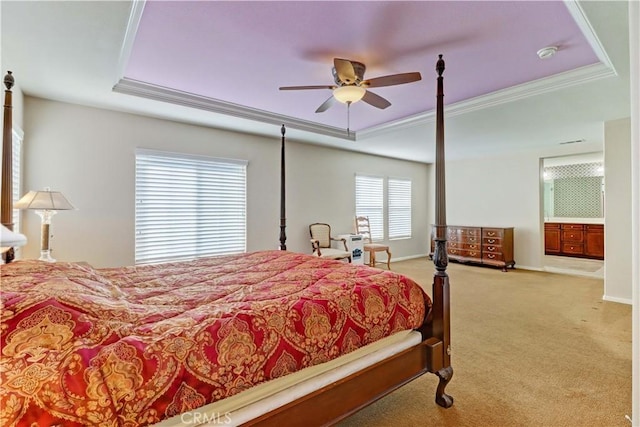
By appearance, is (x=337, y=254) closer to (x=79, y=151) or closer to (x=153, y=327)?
(x=79, y=151)

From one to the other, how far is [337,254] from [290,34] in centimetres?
356

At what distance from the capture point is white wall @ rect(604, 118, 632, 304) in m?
4.13

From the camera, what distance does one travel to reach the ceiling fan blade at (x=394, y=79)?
2471mm

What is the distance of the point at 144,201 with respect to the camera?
4039mm

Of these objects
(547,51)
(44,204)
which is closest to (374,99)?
(547,51)

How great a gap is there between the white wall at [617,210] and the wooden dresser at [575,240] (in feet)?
12.8

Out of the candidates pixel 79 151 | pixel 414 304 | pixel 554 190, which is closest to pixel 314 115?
pixel 79 151

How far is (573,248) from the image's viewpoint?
305 inches

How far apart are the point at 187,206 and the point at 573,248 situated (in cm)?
903

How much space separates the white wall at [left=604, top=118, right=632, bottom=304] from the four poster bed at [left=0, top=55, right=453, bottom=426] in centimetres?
375

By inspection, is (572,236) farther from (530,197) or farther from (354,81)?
(354,81)

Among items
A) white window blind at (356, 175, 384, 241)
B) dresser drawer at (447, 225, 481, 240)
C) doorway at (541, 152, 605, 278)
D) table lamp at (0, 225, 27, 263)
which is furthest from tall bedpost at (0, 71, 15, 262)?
doorway at (541, 152, 605, 278)

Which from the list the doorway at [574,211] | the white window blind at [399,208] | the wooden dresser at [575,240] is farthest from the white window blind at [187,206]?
the wooden dresser at [575,240]

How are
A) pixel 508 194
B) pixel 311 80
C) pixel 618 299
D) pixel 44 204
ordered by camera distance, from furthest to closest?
1. pixel 508 194
2. pixel 618 299
3. pixel 311 80
4. pixel 44 204
